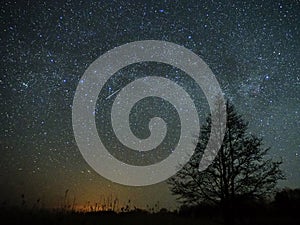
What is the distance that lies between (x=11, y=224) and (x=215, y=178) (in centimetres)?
→ 943

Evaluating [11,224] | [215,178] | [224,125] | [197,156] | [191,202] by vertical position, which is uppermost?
[224,125]

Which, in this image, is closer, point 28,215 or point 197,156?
point 28,215

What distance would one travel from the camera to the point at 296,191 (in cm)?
3422

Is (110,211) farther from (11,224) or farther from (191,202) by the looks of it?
(11,224)

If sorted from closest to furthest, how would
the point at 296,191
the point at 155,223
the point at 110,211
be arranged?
1. the point at 155,223
2. the point at 110,211
3. the point at 296,191

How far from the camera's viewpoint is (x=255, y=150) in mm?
12664

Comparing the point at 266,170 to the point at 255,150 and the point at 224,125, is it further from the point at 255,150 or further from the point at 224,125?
the point at 224,125

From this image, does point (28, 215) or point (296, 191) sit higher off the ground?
point (296, 191)

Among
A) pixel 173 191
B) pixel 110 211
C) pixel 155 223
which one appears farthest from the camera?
pixel 110 211

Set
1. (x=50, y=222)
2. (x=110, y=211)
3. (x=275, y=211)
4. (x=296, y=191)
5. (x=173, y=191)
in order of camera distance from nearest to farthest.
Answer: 1. (x=50, y=222)
2. (x=173, y=191)
3. (x=110, y=211)
4. (x=275, y=211)
5. (x=296, y=191)

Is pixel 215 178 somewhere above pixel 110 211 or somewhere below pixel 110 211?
above

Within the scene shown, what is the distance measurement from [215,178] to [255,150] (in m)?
2.59

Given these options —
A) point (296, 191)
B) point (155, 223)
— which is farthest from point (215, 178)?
point (296, 191)

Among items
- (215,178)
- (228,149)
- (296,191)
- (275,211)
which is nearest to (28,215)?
(215,178)
